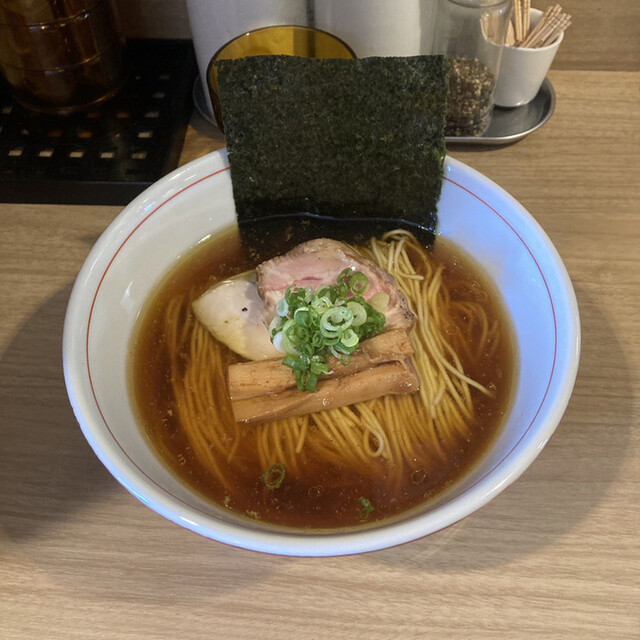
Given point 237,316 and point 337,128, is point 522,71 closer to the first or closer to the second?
point 337,128

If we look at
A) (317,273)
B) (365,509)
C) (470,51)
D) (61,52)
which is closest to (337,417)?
(365,509)

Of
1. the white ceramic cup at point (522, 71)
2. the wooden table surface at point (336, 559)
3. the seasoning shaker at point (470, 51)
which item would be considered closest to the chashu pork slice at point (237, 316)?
the wooden table surface at point (336, 559)

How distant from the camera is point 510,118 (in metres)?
1.73

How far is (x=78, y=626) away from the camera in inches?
39.2

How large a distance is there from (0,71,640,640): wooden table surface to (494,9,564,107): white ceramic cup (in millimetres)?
666

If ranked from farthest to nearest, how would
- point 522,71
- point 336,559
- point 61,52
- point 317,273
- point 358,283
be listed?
point 522,71
point 61,52
point 317,273
point 358,283
point 336,559

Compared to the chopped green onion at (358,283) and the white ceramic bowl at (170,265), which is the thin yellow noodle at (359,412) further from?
the chopped green onion at (358,283)

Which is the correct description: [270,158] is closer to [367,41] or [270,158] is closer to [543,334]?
[367,41]

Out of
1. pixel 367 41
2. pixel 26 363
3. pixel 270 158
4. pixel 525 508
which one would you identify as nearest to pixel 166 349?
pixel 26 363

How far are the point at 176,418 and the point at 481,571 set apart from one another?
24.7 inches

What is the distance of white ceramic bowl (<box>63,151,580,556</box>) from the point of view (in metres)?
0.85

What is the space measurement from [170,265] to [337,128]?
470 millimetres

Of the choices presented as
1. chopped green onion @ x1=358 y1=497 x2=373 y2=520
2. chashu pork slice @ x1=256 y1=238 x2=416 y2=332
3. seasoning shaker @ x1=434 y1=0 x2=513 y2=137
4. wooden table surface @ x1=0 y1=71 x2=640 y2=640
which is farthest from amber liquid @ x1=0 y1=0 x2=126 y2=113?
chopped green onion @ x1=358 y1=497 x2=373 y2=520

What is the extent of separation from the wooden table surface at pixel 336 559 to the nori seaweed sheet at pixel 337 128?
50 cm
